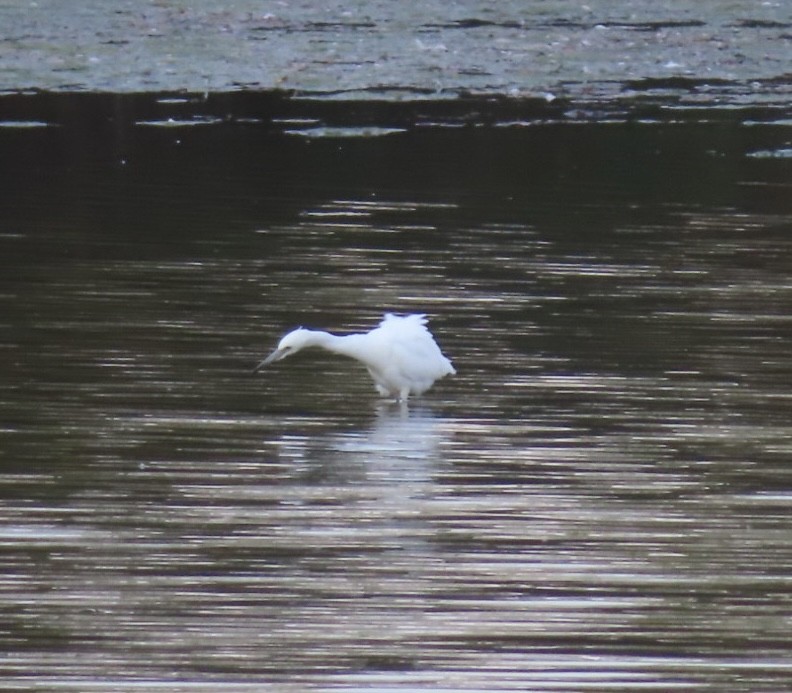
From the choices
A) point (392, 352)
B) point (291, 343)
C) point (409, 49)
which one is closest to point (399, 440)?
point (392, 352)

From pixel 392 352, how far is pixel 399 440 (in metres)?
0.68

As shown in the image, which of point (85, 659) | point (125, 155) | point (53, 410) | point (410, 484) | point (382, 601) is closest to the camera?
point (85, 659)

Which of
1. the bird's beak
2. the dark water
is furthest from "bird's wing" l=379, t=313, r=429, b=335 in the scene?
the bird's beak

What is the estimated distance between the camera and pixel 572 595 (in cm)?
660

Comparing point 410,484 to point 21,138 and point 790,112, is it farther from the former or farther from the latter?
point 790,112

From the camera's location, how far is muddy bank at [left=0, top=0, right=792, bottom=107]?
2092cm

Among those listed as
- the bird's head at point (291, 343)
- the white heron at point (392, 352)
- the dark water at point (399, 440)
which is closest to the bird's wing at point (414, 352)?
the white heron at point (392, 352)

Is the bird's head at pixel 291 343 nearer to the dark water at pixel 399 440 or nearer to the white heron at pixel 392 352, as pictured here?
the white heron at pixel 392 352

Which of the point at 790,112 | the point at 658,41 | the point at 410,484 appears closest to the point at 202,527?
the point at 410,484

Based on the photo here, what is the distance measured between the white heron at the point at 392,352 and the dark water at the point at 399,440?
0.46ft

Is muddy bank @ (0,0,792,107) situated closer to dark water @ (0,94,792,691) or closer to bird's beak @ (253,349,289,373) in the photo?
dark water @ (0,94,792,691)

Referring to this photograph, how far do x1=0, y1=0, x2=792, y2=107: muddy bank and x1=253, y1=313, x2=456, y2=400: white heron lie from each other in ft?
35.7

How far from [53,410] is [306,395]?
47.9 inches

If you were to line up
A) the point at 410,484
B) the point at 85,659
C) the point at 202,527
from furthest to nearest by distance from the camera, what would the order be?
the point at 410,484, the point at 202,527, the point at 85,659
